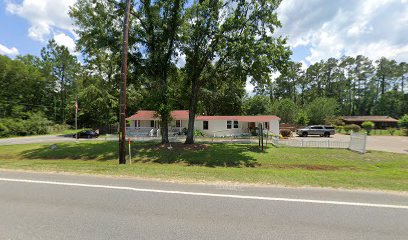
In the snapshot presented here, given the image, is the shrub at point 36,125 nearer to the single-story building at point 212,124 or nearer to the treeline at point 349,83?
the single-story building at point 212,124

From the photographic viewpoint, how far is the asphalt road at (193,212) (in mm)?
3469

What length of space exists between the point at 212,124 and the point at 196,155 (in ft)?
51.8

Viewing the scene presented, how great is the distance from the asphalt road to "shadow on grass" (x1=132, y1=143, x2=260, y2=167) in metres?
8.47

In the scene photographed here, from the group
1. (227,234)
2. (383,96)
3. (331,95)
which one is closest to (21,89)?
(227,234)

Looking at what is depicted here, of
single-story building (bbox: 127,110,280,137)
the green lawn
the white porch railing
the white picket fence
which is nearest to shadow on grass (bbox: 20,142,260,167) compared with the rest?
the green lawn

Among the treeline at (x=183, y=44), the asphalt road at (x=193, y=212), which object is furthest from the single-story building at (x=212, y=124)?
the asphalt road at (x=193, y=212)

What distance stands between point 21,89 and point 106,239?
188 ft

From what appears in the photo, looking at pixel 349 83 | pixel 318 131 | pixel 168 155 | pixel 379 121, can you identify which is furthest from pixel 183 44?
pixel 349 83

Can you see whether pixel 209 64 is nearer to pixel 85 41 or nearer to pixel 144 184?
pixel 85 41

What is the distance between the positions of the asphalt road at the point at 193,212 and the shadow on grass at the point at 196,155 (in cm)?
847

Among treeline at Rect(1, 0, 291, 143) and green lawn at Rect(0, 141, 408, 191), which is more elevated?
treeline at Rect(1, 0, 291, 143)

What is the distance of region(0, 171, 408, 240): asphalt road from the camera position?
3.47 meters

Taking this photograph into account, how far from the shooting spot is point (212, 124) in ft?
105

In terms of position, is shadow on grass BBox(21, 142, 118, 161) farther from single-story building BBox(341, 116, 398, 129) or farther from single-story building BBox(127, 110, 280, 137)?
single-story building BBox(341, 116, 398, 129)
